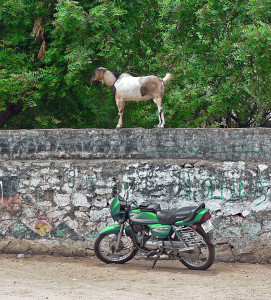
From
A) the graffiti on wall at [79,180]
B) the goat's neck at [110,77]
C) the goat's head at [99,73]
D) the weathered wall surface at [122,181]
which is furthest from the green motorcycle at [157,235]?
the goat's head at [99,73]

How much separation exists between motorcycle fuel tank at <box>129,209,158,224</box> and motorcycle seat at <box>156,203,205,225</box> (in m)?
0.10

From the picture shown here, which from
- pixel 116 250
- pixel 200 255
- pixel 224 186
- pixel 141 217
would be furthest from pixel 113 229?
pixel 224 186

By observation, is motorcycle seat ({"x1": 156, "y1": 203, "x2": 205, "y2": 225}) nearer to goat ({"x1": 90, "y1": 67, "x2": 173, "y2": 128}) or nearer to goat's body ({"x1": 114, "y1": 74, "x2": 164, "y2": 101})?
goat ({"x1": 90, "y1": 67, "x2": 173, "y2": 128})

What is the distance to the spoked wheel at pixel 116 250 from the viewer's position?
293 inches

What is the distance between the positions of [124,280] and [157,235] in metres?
0.82

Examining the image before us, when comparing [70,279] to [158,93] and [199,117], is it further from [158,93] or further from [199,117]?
[199,117]

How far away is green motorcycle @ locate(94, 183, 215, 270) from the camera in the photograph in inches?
274

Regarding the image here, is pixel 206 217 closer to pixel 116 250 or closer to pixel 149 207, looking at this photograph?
pixel 149 207

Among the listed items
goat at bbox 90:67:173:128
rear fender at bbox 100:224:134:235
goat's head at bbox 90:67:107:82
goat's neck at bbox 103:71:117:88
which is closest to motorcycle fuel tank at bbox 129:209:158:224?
rear fender at bbox 100:224:134:235

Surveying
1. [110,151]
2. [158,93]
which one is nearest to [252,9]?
[158,93]

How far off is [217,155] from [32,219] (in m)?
2.85

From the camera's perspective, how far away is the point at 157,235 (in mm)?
7105

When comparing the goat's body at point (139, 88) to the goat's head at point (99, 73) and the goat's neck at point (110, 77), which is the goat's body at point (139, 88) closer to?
the goat's neck at point (110, 77)

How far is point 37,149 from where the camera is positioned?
26.8 feet
